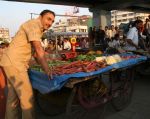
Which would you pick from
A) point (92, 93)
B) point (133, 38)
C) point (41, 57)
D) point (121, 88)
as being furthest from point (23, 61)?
point (133, 38)

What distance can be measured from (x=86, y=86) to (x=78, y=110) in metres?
0.44

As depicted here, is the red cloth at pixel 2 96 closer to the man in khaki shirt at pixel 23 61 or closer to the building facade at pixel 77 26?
the man in khaki shirt at pixel 23 61

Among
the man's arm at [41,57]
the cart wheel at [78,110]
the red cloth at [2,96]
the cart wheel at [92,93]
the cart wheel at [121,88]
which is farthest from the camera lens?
the cart wheel at [121,88]

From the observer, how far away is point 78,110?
5.00 meters

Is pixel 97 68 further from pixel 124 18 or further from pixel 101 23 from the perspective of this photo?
pixel 124 18

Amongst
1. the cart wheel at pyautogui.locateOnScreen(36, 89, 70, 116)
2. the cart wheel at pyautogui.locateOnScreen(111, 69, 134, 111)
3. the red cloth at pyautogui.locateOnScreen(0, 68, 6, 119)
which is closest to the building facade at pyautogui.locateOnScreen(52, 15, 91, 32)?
the cart wheel at pyautogui.locateOnScreen(111, 69, 134, 111)

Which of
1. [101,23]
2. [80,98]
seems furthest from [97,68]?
[101,23]

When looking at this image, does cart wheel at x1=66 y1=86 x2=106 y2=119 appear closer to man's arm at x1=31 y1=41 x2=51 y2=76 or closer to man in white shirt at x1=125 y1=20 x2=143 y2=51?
man's arm at x1=31 y1=41 x2=51 y2=76

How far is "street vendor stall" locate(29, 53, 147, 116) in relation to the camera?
4434mm

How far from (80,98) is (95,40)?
16.0 meters

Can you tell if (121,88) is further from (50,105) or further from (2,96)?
(2,96)

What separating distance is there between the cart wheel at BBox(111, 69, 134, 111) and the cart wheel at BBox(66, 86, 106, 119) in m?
0.46

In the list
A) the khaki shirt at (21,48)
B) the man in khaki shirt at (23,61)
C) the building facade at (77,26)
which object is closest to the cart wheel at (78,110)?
the man in khaki shirt at (23,61)

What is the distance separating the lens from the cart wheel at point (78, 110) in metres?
4.59
